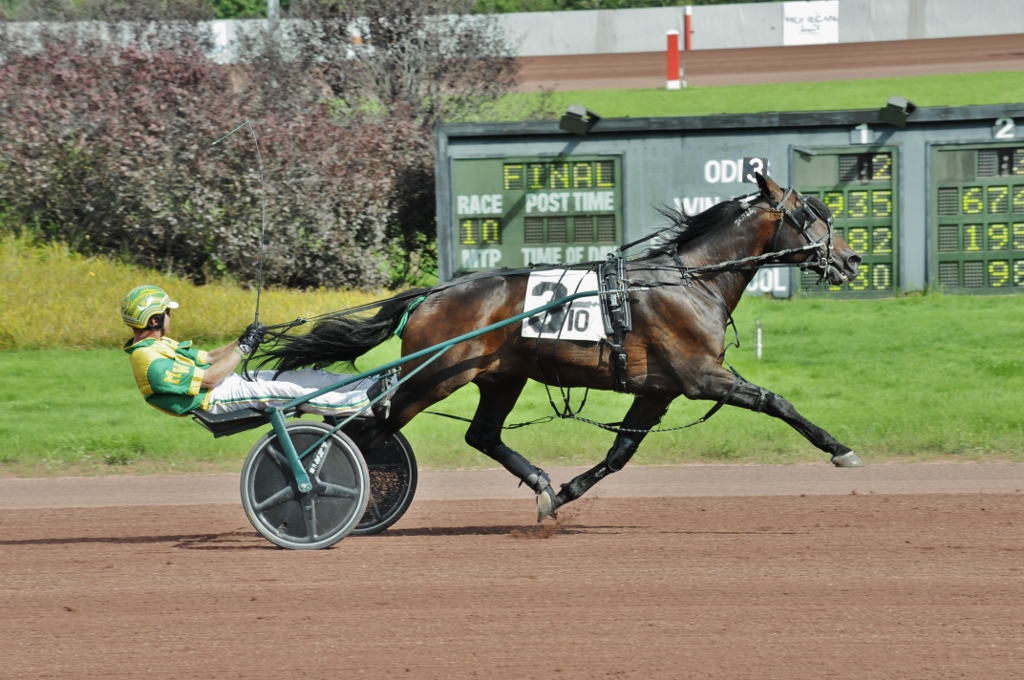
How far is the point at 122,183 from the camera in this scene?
1501 centimetres

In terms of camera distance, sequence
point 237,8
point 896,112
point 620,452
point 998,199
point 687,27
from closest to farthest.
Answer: point 620,452 < point 896,112 < point 998,199 < point 687,27 < point 237,8

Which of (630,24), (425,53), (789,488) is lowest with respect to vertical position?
(789,488)

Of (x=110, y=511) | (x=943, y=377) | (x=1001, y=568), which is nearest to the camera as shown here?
(x=1001, y=568)

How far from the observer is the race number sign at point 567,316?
6.38 metres

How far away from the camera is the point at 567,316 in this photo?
6398 millimetres

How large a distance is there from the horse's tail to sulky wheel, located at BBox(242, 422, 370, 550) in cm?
77

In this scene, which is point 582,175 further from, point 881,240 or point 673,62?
point 673,62

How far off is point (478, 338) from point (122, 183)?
979cm

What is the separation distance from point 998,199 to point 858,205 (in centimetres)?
144

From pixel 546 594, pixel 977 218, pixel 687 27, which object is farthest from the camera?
pixel 687 27

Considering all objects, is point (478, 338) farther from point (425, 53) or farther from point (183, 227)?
point (425, 53)

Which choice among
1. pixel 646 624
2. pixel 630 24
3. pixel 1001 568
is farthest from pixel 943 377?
pixel 630 24

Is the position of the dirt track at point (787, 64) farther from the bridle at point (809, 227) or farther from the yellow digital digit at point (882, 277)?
the bridle at point (809, 227)

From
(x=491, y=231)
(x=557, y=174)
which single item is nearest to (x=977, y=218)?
(x=557, y=174)
